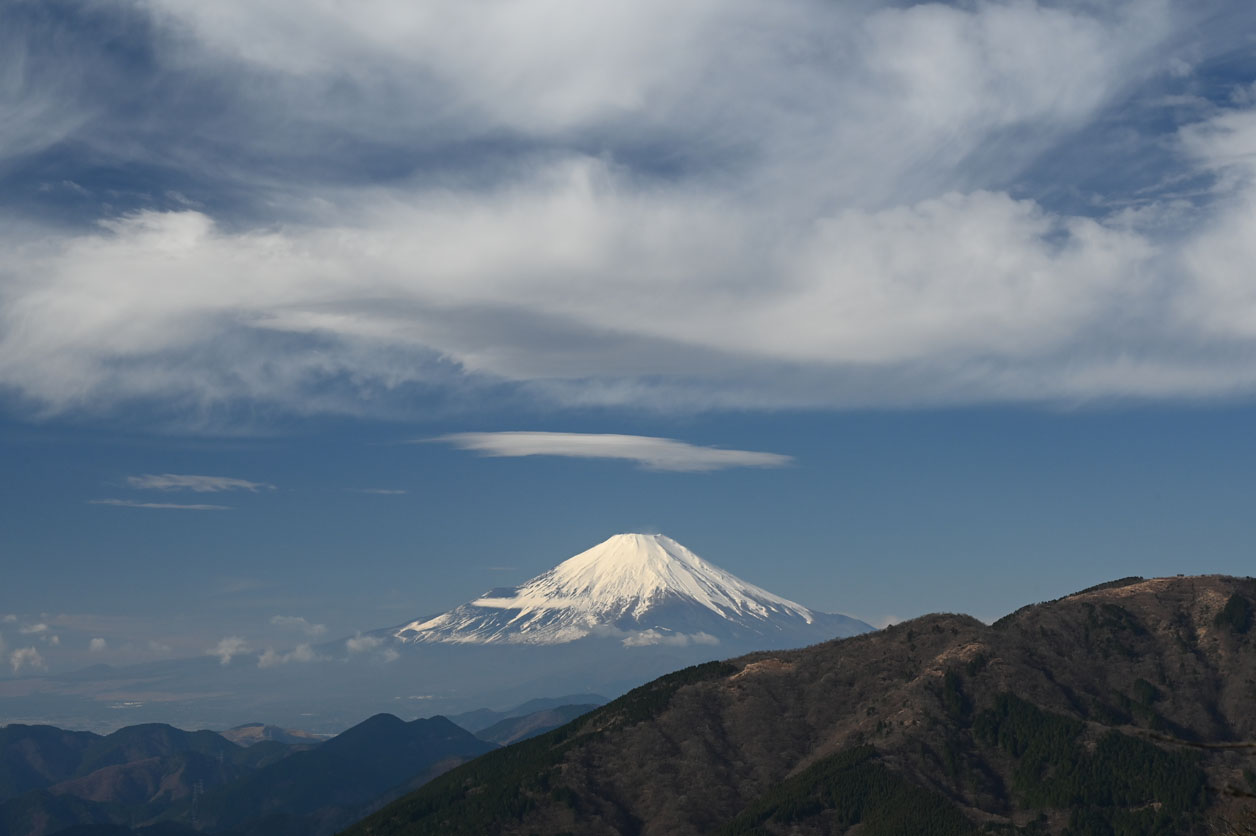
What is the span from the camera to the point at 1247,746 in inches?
1820

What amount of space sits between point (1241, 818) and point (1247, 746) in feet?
112

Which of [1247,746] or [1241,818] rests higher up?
[1247,746]

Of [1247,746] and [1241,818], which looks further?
[1241,818]

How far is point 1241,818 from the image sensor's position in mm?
74000
